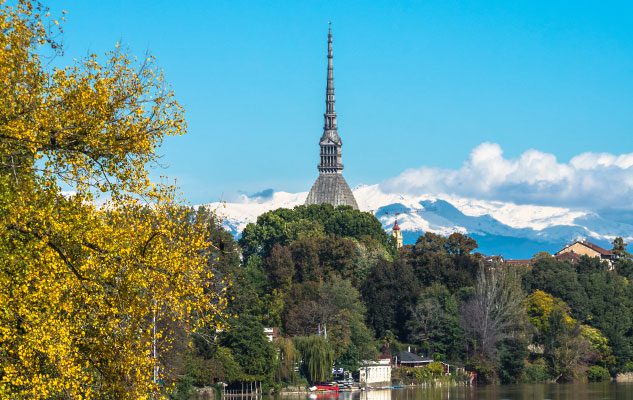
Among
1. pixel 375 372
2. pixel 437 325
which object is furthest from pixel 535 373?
pixel 375 372

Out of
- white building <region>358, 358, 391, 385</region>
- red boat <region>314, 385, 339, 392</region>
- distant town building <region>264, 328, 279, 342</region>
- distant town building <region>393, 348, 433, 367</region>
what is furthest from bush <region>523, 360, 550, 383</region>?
distant town building <region>264, 328, 279, 342</region>

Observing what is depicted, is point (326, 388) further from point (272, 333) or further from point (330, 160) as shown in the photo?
point (330, 160)

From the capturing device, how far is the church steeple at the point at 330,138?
178125 millimetres

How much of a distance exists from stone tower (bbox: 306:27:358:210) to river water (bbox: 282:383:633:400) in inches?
3499

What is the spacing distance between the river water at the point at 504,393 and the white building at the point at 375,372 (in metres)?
2.43

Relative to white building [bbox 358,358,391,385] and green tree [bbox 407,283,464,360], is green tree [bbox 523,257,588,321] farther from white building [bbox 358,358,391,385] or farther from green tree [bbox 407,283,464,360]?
white building [bbox 358,358,391,385]

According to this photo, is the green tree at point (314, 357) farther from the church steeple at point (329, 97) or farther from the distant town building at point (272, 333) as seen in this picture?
the church steeple at point (329, 97)

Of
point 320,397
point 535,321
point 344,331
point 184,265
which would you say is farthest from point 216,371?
point 184,265

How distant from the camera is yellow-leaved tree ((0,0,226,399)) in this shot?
799 inches

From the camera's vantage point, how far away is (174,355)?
5506 cm

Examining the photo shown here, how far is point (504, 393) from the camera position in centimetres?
7675

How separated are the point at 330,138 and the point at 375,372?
96.8 metres

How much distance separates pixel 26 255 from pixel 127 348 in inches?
101

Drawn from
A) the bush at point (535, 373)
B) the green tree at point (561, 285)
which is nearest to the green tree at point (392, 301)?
the bush at point (535, 373)
